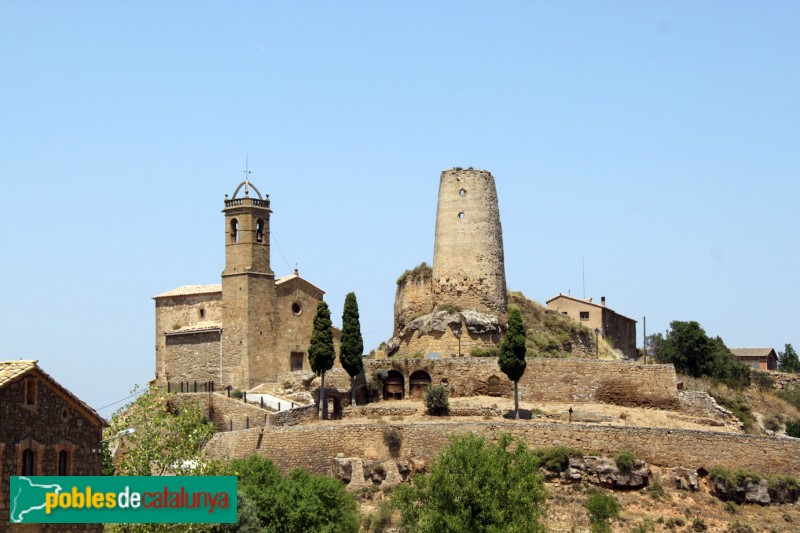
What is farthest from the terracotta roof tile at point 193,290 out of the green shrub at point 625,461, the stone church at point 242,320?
the green shrub at point 625,461

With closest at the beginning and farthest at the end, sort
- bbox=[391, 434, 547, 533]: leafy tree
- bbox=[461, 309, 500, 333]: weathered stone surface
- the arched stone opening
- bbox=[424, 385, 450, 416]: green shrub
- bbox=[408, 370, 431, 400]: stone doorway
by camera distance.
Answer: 1. bbox=[391, 434, 547, 533]: leafy tree
2. bbox=[424, 385, 450, 416]: green shrub
3. bbox=[408, 370, 431, 400]: stone doorway
4. the arched stone opening
5. bbox=[461, 309, 500, 333]: weathered stone surface

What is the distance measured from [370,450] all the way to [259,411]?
5439 mm

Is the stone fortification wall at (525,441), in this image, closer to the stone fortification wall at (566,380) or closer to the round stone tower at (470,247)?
the stone fortification wall at (566,380)

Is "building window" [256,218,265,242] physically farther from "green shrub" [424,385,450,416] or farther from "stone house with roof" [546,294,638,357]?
"stone house with roof" [546,294,638,357]

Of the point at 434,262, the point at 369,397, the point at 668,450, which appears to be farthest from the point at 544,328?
the point at 668,450

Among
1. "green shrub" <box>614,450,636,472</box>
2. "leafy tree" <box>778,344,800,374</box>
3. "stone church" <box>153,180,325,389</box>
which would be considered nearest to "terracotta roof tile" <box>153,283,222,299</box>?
"stone church" <box>153,180,325,389</box>

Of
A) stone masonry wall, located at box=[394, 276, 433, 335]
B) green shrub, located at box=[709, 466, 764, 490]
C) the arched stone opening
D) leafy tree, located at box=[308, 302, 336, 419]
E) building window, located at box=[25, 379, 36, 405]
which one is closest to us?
building window, located at box=[25, 379, 36, 405]

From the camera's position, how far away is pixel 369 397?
60.8m

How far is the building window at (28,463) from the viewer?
102ft

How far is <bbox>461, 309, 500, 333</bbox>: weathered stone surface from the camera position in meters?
63.2

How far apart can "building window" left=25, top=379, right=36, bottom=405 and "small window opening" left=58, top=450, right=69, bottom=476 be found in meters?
1.53

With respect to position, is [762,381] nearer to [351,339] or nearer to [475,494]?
[351,339]

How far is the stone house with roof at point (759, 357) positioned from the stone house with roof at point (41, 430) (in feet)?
218

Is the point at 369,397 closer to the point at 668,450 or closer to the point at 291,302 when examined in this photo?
the point at 291,302
